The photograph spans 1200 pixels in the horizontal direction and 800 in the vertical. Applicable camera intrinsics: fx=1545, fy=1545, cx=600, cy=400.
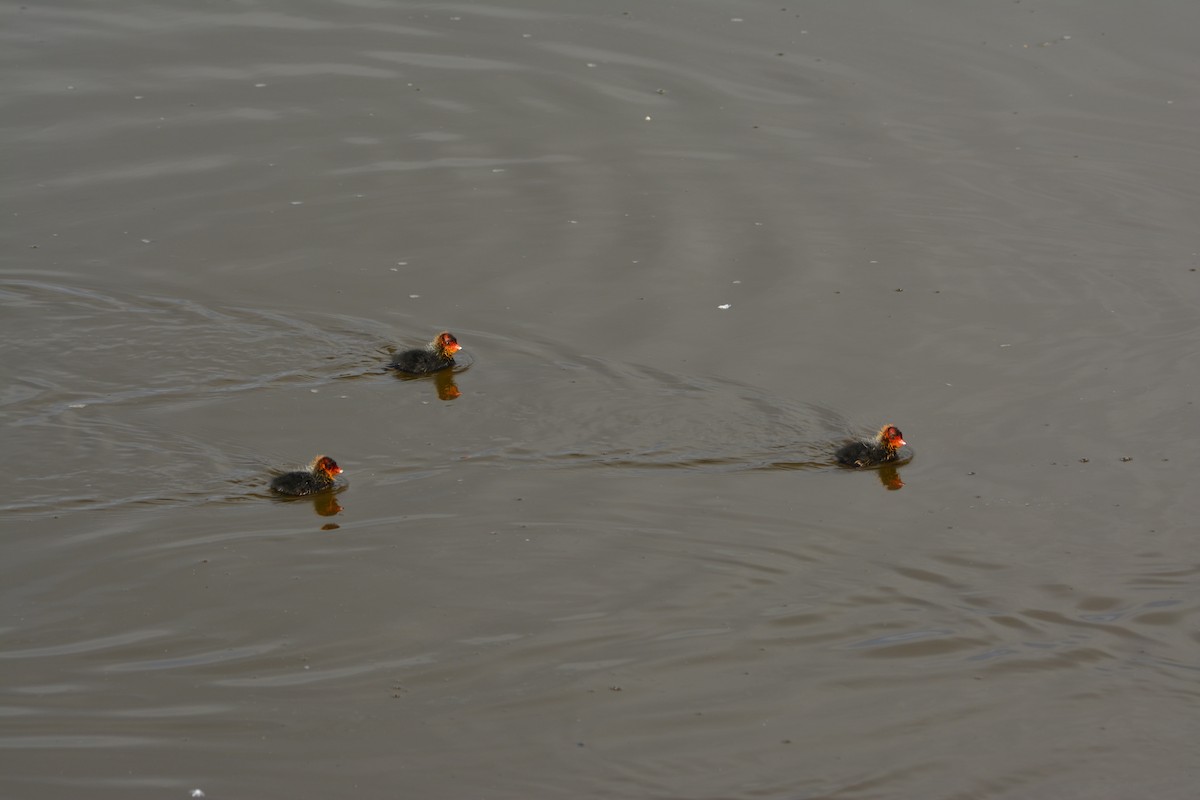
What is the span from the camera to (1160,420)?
409 inches

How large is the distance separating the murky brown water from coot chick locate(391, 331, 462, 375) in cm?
16

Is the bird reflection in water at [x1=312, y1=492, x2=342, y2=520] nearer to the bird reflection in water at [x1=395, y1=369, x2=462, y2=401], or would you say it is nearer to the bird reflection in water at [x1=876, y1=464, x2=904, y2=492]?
the bird reflection in water at [x1=395, y1=369, x2=462, y2=401]

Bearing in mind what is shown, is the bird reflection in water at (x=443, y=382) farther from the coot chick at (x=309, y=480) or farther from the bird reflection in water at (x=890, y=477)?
the bird reflection in water at (x=890, y=477)

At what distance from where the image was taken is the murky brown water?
24.5ft

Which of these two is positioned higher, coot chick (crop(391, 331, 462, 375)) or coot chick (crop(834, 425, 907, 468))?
coot chick (crop(391, 331, 462, 375))

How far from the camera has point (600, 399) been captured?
1029cm

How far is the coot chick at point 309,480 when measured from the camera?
9055 mm

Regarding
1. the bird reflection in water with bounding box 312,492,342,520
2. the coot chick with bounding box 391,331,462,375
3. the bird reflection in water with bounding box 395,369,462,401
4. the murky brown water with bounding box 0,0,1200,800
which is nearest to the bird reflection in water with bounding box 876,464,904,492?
the murky brown water with bounding box 0,0,1200,800

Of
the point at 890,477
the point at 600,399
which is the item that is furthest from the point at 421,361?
the point at 890,477

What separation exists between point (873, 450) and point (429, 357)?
120 inches

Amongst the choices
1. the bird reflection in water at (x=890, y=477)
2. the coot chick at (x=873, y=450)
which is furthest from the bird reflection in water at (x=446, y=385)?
the bird reflection in water at (x=890, y=477)

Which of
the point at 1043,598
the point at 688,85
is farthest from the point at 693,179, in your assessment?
the point at 1043,598

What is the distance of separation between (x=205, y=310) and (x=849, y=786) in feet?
20.3

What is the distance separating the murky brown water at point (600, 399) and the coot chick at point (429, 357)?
0.16 meters
